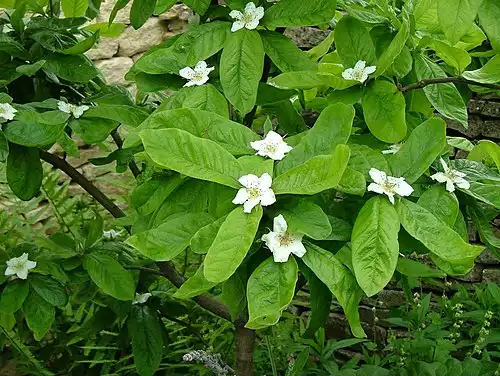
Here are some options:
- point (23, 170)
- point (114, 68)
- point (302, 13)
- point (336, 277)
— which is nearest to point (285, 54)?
point (302, 13)

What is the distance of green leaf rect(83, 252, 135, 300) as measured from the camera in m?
1.40

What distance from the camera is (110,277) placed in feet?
4.66

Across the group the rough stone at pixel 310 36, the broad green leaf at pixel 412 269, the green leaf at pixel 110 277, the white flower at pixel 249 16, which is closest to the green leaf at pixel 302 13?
the white flower at pixel 249 16

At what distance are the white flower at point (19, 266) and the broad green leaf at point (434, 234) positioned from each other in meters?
0.81

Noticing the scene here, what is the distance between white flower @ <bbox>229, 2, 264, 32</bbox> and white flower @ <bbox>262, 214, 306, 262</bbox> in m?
0.32

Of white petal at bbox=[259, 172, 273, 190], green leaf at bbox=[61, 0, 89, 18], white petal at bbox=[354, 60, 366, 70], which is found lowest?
green leaf at bbox=[61, 0, 89, 18]

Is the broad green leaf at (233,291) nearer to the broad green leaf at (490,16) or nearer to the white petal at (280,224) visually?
the white petal at (280,224)

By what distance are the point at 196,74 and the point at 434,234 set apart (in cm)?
40

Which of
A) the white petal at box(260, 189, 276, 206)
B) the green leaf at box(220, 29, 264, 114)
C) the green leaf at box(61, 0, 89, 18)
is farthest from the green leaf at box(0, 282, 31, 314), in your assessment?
the white petal at box(260, 189, 276, 206)

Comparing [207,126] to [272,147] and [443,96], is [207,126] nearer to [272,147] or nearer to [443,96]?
[272,147]

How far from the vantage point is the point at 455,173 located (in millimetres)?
967

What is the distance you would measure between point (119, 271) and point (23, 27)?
0.48 m

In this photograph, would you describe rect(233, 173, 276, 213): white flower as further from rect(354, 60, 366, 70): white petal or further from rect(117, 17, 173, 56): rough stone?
rect(117, 17, 173, 56): rough stone

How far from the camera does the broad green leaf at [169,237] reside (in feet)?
2.74
